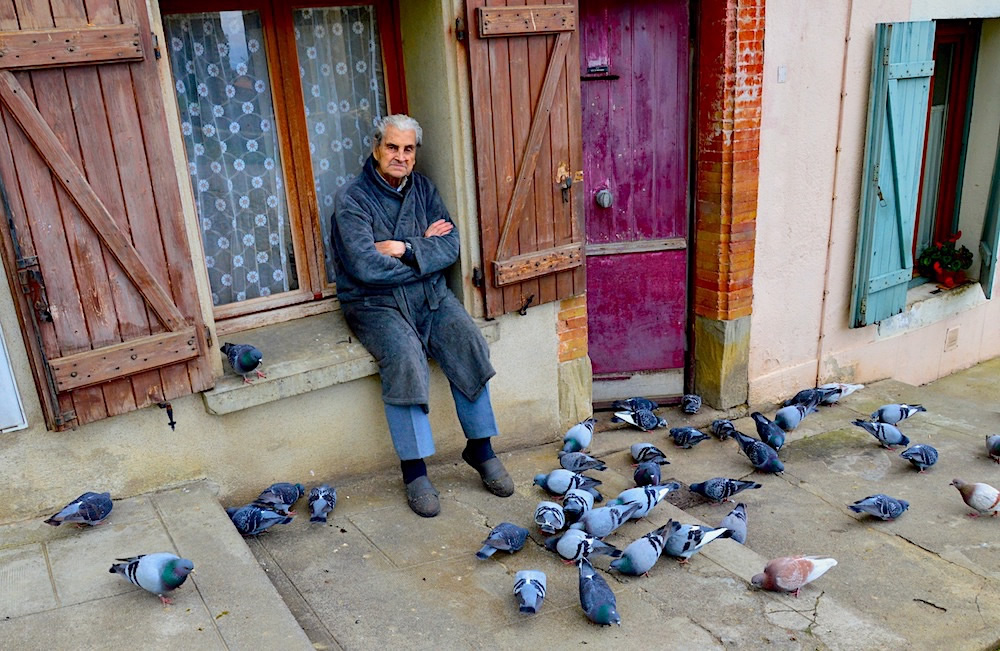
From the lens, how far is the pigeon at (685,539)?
3789 mm

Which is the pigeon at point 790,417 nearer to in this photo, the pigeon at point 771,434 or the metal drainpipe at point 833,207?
the pigeon at point 771,434

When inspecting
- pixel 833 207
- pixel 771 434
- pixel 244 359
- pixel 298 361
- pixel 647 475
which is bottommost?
pixel 771 434

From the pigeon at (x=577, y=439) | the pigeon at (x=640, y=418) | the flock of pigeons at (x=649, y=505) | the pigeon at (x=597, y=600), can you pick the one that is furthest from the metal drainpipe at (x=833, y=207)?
the pigeon at (x=597, y=600)

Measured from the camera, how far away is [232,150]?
4.45 meters

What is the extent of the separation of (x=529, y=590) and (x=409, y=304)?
5.71ft

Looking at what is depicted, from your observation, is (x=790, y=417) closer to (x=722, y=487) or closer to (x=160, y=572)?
(x=722, y=487)

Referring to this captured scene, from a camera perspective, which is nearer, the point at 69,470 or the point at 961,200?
the point at 69,470

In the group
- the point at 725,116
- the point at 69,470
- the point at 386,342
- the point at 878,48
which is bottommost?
the point at 69,470

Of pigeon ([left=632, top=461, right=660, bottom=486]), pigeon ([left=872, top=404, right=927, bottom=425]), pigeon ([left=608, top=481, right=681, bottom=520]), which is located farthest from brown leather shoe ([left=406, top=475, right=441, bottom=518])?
pigeon ([left=872, top=404, right=927, bottom=425])

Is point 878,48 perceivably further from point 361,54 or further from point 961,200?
point 361,54

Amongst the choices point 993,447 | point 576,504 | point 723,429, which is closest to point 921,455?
point 993,447

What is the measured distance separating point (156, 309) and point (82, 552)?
110cm

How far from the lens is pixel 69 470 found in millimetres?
3807

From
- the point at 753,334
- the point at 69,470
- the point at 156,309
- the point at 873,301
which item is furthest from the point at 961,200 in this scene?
the point at 69,470
